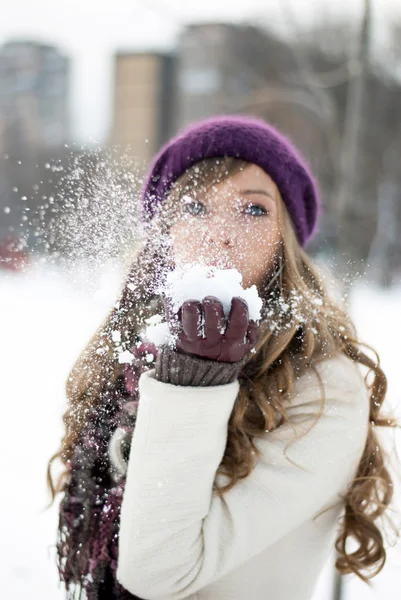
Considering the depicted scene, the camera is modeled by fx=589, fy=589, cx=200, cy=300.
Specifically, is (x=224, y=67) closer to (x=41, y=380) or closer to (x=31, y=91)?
(x=31, y=91)

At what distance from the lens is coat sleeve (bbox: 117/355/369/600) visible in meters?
1.01

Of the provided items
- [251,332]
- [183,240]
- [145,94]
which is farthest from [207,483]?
[145,94]

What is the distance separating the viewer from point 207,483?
3.40 feet

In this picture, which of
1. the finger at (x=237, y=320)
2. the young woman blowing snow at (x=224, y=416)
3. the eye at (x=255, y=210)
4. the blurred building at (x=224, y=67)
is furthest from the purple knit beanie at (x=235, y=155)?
the blurred building at (x=224, y=67)

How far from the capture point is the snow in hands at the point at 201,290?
38.4 inches

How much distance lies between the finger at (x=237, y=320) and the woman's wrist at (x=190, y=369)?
0.07 m

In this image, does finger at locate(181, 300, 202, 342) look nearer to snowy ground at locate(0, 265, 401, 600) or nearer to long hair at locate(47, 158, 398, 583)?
long hair at locate(47, 158, 398, 583)

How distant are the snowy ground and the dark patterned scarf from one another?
0.17 meters

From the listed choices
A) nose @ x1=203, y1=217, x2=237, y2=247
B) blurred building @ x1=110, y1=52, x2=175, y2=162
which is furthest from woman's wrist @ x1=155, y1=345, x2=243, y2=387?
blurred building @ x1=110, y1=52, x2=175, y2=162

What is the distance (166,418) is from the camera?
39.8 inches

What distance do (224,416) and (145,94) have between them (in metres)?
4.54

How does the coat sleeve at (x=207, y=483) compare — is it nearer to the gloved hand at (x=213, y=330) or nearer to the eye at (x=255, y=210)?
the gloved hand at (x=213, y=330)

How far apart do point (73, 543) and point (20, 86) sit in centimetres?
373

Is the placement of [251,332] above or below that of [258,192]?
below
